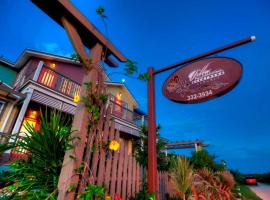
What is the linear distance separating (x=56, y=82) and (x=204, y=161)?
447 inches

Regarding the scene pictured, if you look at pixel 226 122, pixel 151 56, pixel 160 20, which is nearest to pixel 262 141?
pixel 226 122

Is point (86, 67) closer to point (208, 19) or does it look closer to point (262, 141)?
point (208, 19)

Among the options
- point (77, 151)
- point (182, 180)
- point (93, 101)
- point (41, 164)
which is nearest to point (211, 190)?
point (182, 180)

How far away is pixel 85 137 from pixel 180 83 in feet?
6.88

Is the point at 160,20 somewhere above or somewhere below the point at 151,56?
below

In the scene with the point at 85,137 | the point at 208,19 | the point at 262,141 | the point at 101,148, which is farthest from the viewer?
the point at 262,141

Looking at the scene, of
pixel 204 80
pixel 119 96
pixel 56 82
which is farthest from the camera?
pixel 119 96

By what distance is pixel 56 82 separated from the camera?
912cm

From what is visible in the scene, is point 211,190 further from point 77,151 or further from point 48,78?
point 48,78

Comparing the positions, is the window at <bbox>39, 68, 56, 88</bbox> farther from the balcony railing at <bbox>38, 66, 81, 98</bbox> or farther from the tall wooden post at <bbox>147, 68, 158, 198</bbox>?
the tall wooden post at <bbox>147, 68, 158, 198</bbox>

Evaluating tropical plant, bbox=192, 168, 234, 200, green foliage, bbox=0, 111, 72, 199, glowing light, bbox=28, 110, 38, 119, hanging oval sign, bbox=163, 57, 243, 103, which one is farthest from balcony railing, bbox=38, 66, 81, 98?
tropical plant, bbox=192, 168, 234, 200

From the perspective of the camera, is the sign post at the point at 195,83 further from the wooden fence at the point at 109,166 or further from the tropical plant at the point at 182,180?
the tropical plant at the point at 182,180

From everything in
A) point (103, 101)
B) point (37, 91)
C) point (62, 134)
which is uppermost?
point (37, 91)

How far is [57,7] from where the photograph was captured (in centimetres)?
192
